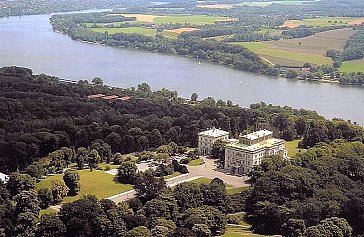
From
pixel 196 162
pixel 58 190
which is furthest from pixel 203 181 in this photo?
pixel 58 190

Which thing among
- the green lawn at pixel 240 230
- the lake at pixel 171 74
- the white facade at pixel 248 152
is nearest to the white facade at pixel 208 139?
the white facade at pixel 248 152

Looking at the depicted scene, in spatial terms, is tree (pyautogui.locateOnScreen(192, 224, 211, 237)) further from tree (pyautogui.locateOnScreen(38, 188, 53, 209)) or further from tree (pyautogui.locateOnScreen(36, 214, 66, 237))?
tree (pyautogui.locateOnScreen(38, 188, 53, 209))

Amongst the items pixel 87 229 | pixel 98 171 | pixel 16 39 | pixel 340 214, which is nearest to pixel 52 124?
pixel 98 171

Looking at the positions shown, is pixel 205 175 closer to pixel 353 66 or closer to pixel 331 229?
pixel 331 229

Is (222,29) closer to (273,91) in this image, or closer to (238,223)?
(273,91)

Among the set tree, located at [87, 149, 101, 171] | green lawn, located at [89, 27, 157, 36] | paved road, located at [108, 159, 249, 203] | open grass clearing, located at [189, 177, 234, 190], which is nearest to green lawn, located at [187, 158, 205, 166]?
paved road, located at [108, 159, 249, 203]

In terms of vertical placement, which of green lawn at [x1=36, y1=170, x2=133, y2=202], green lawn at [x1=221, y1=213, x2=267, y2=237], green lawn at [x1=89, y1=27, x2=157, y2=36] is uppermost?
green lawn at [x1=89, y1=27, x2=157, y2=36]
